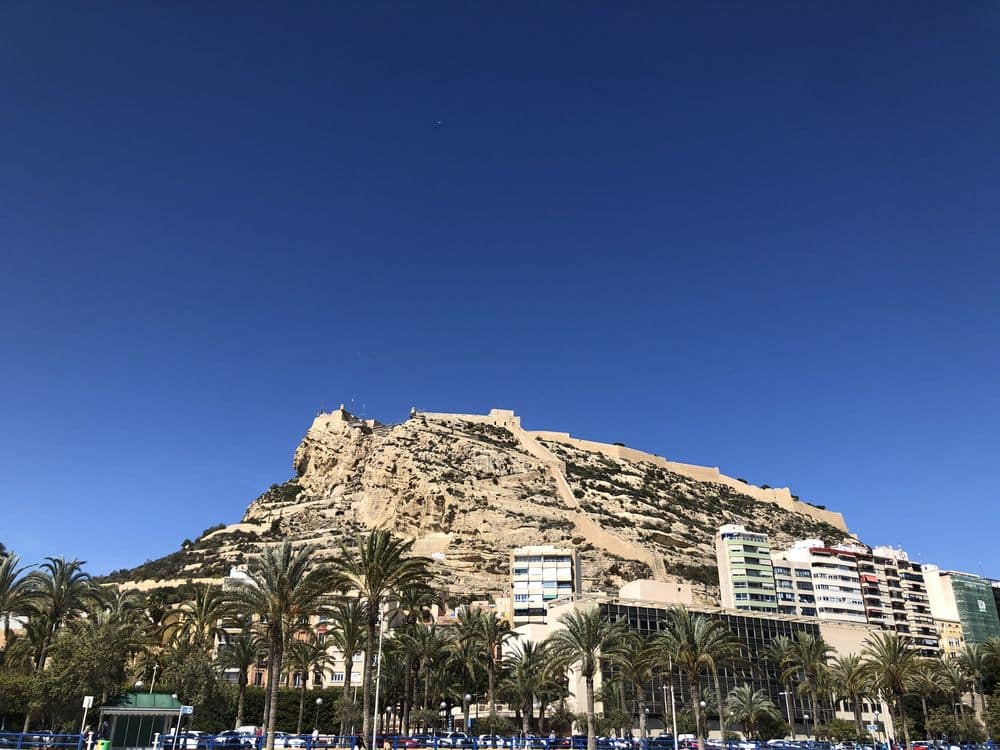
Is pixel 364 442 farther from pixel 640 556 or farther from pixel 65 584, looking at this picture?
pixel 65 584

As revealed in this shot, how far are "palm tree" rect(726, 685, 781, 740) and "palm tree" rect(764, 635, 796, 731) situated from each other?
469 cm

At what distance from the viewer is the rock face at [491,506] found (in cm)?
11000

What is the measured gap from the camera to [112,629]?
137 feet

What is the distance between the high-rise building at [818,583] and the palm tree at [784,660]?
3052cm

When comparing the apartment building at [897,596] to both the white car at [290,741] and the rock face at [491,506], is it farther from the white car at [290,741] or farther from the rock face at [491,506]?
the white car at [290,741]

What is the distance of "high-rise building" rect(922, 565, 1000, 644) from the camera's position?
117m

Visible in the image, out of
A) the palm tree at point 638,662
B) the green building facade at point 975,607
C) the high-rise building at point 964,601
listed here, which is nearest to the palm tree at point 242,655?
the palm tree at point 638,662

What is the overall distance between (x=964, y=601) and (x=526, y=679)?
97.2 meters

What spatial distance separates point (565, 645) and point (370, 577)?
18395mm

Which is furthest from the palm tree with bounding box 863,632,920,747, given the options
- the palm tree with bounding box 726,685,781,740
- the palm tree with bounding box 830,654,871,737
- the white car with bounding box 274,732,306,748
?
the white car with bounding box 274,732,306,748

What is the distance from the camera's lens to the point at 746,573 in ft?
335

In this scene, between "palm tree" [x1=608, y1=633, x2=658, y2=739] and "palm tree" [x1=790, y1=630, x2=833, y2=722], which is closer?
"palm tree" [x1=608, y1=633, x2=658, y2=739]

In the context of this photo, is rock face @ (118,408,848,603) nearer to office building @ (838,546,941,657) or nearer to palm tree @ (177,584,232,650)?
office building @ (838,546,941,657)

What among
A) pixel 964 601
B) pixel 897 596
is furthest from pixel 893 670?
pixel 964 601
